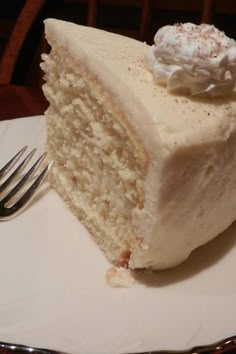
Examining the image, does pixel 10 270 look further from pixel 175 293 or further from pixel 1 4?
pixel 1 4

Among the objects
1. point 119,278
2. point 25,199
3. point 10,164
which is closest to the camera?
point 119,278

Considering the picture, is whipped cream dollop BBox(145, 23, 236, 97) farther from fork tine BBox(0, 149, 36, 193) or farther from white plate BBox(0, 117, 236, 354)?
fork tine BBox(0, 149, 36, 193)

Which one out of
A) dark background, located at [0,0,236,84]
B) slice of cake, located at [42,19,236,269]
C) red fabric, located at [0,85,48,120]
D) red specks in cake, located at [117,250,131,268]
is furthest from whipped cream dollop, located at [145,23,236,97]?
dark background, located at [0,0,236,84]

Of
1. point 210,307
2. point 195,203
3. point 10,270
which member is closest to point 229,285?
point 210,307

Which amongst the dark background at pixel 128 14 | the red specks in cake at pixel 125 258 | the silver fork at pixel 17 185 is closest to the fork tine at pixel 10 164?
the silver fork at pixel 17 185

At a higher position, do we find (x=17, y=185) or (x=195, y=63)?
(x=195, y=63)

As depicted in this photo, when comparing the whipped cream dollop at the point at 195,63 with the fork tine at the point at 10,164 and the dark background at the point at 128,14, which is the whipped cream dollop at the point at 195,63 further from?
the dark background at the point at 128,14

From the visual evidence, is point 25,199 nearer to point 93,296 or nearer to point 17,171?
point 17,171

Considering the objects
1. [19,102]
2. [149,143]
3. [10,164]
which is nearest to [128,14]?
[19,102]
